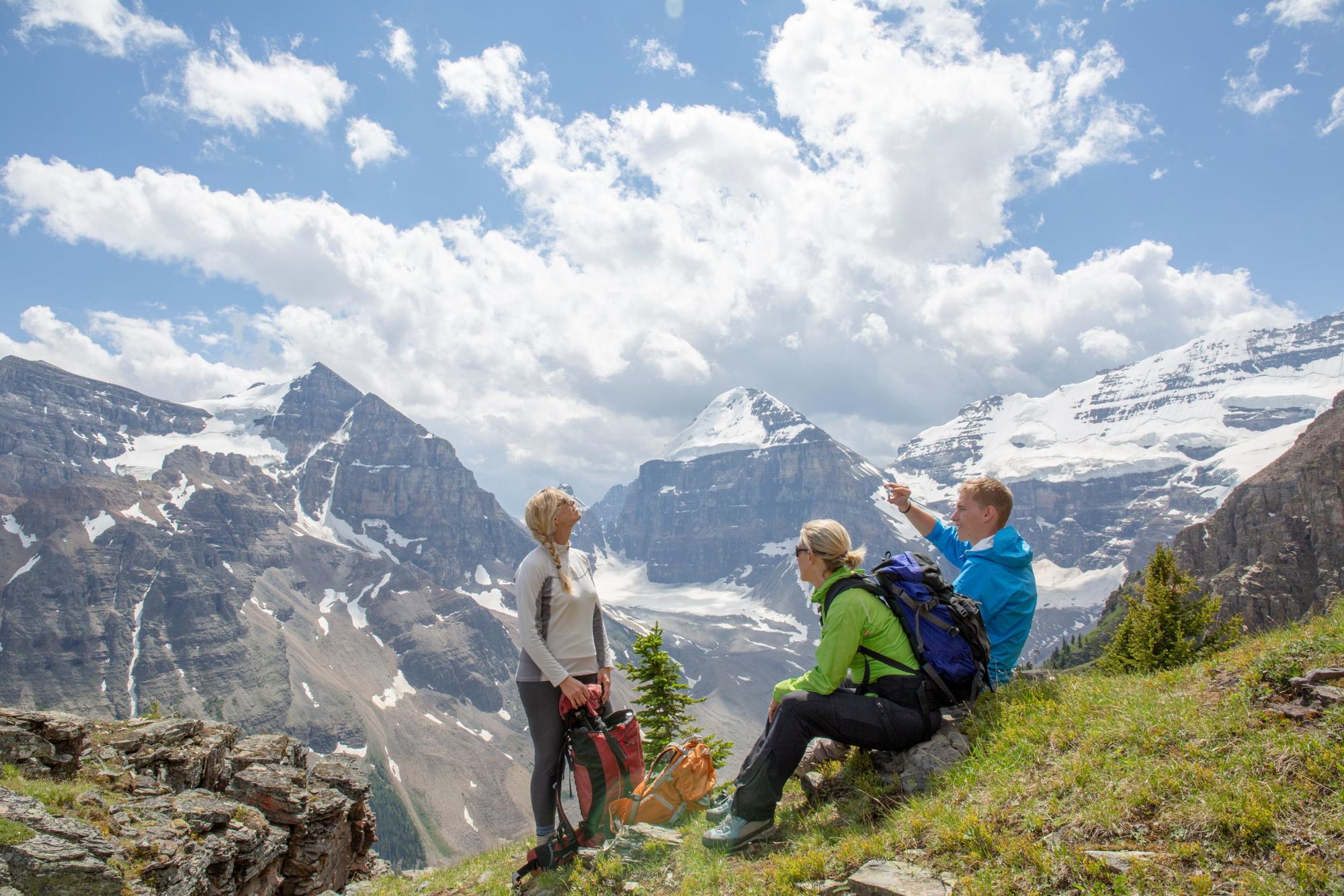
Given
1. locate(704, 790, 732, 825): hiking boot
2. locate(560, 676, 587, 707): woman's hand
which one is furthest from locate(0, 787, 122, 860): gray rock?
locate(704, 790, 732, 825): hiking boot

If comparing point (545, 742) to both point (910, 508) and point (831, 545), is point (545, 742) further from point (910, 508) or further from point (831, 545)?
point (910, 508)

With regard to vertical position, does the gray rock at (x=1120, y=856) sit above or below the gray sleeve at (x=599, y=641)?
below

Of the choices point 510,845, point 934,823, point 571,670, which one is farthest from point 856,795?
point 510,845

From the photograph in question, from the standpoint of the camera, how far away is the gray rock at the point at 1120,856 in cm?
454

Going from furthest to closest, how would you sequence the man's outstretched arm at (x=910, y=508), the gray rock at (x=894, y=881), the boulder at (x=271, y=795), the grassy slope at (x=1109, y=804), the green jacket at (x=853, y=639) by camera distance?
→ the boulder at (x=271, y=795) → the man's outstretched arm at (x=910, y=508) → the green jacket at (x=853, y=639) → the gray rock at (x=894, y=881) → the grassy slope at (x=1109, y=804)

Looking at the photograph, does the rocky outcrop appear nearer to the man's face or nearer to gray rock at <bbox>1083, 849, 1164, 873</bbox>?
gray rock at <bbox>1083, 849, 1164, 873</bbox>

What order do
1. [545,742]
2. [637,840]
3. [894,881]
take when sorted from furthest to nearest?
[545,742], [637,840], [894,881]

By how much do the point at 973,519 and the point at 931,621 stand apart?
1691 mm

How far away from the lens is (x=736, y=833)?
719cm

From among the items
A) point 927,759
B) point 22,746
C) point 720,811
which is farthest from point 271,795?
point 927,759

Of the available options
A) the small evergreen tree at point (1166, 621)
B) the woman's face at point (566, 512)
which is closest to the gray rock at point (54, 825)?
the woman's face at point (566, 512)

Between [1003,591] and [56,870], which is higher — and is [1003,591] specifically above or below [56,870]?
above

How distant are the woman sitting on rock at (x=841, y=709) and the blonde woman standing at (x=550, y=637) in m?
2.42

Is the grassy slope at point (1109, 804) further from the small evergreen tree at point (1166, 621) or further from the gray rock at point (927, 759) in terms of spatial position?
the small evergreen tree at point (1166, 621)
